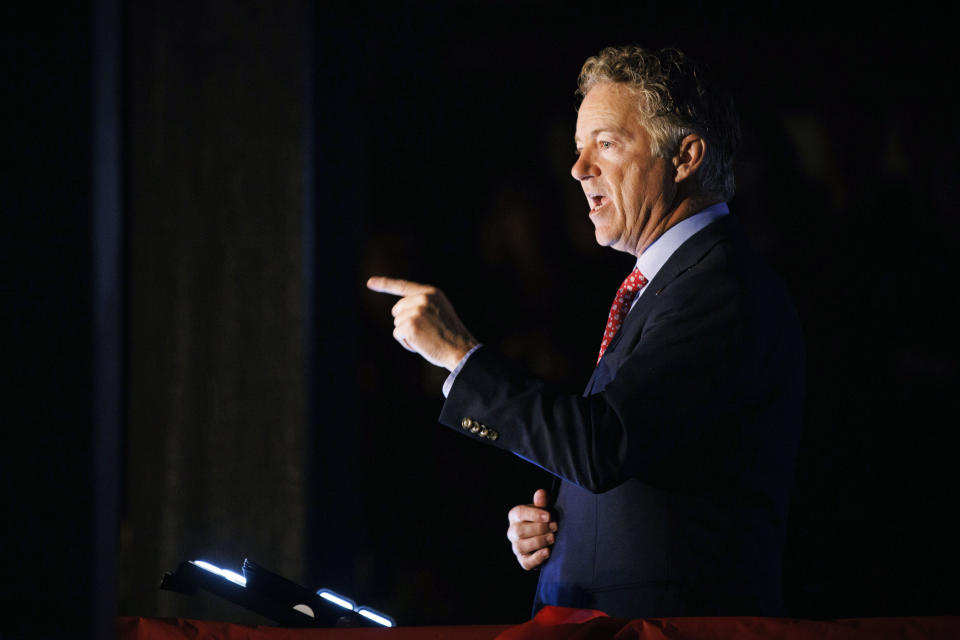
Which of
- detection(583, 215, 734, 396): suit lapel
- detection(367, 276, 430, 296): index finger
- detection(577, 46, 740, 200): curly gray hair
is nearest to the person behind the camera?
detection(367, 276, 430, 296): index finger

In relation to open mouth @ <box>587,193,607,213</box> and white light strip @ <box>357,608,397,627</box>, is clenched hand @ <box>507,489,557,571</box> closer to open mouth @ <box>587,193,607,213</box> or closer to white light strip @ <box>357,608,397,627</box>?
white light strip @ <box>357,608,397,627</box>

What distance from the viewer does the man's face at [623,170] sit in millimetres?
1277

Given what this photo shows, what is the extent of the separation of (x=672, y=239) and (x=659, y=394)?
339 mm

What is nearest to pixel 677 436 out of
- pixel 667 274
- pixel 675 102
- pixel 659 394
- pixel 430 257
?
pixel 659 394

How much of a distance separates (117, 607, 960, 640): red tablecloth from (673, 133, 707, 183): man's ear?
26.9 inches

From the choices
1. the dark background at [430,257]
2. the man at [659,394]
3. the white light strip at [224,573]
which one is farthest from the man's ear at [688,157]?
the dark background at [430,257]

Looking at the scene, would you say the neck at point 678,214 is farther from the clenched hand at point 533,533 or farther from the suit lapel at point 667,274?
the clenched hand at point 533,533

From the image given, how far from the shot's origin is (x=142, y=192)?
2547 millimetres

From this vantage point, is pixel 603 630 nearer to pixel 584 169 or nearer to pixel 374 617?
pixel 374 617

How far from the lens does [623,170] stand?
1.29 meters

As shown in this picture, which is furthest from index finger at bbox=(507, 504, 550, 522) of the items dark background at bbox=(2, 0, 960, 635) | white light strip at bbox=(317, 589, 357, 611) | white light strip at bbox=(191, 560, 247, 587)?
dark background at bbox=(2, 0, 960, 635)

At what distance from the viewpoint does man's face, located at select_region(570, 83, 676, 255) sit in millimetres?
1277

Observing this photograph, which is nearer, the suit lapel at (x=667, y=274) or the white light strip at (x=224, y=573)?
the white light strip at (x=224, y=573)

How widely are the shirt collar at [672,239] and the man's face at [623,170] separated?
1.1 inches
